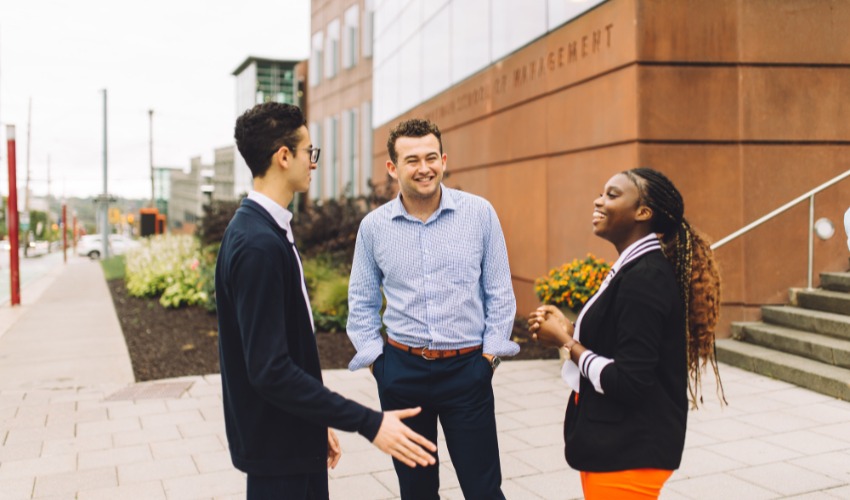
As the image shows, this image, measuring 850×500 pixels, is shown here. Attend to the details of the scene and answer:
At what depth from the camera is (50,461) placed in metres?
5.23

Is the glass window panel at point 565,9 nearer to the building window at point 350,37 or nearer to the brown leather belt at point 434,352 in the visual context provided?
the brown leather belt at point 434,352

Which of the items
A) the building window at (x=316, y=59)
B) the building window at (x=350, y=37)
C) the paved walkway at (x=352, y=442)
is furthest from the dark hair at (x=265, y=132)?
the building window at (x=316, y=59)

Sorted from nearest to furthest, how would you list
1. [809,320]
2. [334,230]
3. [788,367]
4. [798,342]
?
1. [788,367]
2. [798,342]
3. [809,320]
4. [334,230]

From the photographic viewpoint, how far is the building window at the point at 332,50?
102 ft

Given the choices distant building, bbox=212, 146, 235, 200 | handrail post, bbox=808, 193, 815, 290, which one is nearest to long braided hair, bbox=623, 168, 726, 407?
handrail post, bbox=808, 193, 815, 290

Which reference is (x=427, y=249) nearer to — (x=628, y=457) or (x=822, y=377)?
(x=628, y=457)

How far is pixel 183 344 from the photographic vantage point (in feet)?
33.7

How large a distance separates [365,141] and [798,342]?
2085 cm

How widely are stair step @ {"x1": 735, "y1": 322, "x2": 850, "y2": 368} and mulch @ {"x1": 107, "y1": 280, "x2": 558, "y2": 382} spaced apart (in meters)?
2.17

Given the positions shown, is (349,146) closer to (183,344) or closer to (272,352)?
(183,344)

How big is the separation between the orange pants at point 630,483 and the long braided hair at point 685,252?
0.42 meters

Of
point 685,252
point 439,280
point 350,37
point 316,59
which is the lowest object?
point 439,280

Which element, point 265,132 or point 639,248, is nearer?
point 265,132

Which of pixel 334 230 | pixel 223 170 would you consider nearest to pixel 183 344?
pixel 334 230
